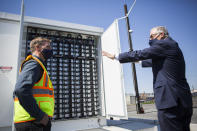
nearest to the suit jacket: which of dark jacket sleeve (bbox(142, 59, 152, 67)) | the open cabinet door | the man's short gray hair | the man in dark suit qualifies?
the man in dark suit

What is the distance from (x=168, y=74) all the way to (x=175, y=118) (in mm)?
431

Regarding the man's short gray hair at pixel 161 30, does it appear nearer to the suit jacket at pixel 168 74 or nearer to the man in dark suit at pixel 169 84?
the man in dark suit at pixel 169 84

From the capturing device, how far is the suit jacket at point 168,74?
1.39 metres

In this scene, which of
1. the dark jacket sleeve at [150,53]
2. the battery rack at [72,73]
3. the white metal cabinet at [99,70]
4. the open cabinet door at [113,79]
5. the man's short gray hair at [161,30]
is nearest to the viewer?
the dark jacket sleeve at [150,53]

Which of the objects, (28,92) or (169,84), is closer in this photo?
(28,92)

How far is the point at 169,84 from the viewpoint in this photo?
143cm

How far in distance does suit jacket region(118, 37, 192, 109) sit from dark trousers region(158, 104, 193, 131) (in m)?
0.05

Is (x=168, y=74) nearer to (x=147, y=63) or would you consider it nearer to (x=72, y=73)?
(x=147, y=63)

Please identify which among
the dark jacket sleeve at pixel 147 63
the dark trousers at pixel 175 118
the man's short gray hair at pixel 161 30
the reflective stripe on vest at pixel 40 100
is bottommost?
the dark trousers at pixel 175 118

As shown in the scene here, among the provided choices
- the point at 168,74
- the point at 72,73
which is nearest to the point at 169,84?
the point at 168,74

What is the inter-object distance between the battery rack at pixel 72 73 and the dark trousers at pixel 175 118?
9.08ft

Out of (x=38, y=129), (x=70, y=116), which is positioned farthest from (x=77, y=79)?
(x=38, y=129)

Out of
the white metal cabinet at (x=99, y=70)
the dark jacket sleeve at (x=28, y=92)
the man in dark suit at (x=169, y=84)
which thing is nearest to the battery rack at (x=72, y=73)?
the white metal cabinet at (x=99, y=70)

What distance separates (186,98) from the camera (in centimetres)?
140
